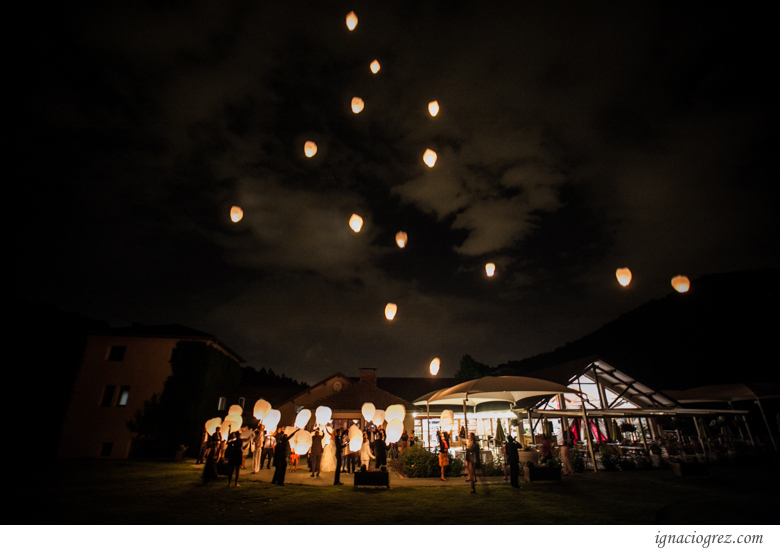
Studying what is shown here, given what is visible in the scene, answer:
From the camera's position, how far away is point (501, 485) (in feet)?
35.4

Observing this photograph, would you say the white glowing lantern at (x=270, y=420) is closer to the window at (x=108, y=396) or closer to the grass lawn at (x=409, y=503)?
the grass lawn at (x=409, y=503)

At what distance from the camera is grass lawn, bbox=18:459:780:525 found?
664 centimetres

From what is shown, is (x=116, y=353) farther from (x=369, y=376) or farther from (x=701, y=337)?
(x=701, y=337)

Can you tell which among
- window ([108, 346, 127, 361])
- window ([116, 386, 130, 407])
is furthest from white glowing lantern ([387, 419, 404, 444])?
window ([108, 346, 127, 361])

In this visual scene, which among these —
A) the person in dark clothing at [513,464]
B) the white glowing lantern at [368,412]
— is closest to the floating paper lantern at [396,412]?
the white glowing lantern at [368,412]

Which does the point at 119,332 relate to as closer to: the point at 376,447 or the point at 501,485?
the point at 376,447

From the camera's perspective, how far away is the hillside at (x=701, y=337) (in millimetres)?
33125

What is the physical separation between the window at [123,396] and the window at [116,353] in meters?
1.99

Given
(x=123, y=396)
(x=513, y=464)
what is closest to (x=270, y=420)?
(x=513, y=464)

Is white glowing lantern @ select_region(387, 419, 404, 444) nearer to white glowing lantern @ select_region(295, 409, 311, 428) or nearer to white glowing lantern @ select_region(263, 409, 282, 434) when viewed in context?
white glowing lantern @ select_region(295, 409, 311, 428)

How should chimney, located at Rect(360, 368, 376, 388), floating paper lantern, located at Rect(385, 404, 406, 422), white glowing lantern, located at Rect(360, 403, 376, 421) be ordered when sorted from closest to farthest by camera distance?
floating paper lantern, located at Rect(385, 404, 406, 422) → white glowing lantern, located at Rect(360, 403, 376, 421) → chimney, located at Rect(360, 368, 376, 388)

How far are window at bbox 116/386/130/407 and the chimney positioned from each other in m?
14.8

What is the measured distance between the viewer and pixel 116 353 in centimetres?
2316

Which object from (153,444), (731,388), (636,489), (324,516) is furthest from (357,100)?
(153,444)
